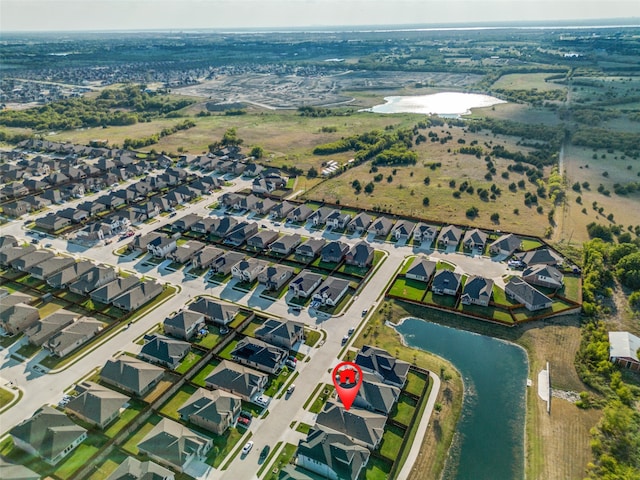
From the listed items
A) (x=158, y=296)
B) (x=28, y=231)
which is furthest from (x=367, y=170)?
(x=28, y=231)

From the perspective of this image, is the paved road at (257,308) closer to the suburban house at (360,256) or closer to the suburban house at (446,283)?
the suburban house at (360,256)

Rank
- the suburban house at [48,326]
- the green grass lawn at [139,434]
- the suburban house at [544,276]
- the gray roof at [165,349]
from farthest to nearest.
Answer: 1. the suburban house at [544,276]
2. the suburban house at [48,326]
3. the gray roof at [165,349]
4. the green grass lawn at [139,434]

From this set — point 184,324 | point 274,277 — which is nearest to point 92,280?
point 184,324

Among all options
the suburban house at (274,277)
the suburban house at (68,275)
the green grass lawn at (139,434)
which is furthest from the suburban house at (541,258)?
the suburban house at (68,275)

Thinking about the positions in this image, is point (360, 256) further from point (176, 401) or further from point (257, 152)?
point (257, 152)

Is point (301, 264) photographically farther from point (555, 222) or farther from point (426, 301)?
point (555, 222)
